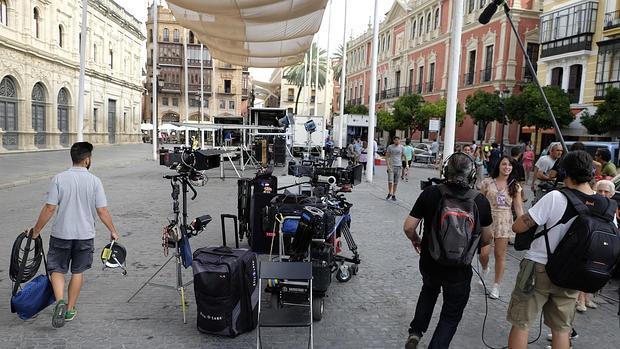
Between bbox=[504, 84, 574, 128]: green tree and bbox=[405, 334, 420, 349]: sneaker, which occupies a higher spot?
bbox=[504, 84, 574, 128]: green tree

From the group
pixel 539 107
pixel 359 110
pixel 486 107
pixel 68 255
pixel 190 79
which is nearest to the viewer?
pixel 68 255

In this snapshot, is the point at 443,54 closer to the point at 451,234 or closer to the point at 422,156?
the point at 422,156

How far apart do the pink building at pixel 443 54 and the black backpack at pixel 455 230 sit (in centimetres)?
3025

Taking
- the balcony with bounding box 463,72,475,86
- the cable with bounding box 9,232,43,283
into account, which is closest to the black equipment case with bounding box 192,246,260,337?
the cable with bounding box 9,232,43,283

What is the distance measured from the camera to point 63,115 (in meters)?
32.4

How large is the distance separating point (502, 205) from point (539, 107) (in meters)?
22.9

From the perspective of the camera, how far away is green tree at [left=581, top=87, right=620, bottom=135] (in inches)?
828

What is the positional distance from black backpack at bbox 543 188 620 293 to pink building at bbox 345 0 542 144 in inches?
1192

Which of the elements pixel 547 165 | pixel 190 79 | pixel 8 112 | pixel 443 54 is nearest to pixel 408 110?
pixel 443 54

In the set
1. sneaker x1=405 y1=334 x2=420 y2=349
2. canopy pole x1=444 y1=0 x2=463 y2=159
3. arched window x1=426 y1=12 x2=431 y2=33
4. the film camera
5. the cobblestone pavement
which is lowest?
the cobblestone pavement

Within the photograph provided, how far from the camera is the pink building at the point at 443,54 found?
3316 cm

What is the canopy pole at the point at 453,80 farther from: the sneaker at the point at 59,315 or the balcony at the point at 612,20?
the balcony at the point at 612,20

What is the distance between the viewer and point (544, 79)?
29.9m

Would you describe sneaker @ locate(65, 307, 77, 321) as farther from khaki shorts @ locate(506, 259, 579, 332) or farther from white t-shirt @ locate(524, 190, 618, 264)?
white t-shirt @ locate(524, 190, 618, 264)
